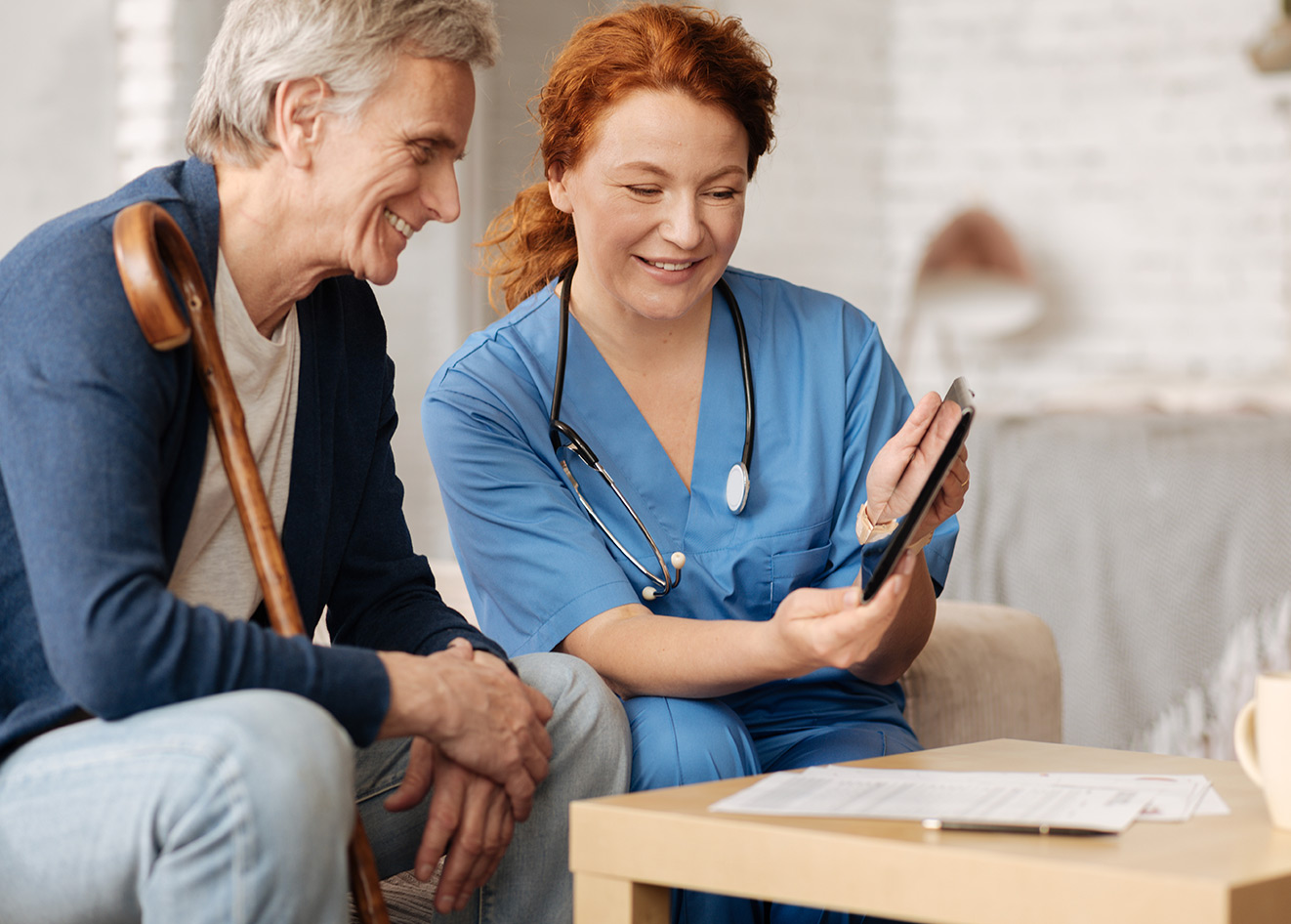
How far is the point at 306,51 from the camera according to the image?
1134mm

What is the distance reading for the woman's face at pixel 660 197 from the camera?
4.91 ft

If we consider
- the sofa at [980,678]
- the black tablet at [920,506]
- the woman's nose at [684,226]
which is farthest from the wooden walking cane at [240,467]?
the sofa at [980,678]

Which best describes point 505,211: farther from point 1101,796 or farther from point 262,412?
point 1101,796

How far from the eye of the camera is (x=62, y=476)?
939mm

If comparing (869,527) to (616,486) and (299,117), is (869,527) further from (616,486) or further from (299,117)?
(299,117)

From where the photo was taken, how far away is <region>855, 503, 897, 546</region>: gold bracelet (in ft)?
4.50

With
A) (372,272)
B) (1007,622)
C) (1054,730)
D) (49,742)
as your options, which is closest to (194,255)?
(372,272)

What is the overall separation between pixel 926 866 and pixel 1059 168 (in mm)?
4339

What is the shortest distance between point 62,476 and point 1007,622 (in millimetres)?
1283

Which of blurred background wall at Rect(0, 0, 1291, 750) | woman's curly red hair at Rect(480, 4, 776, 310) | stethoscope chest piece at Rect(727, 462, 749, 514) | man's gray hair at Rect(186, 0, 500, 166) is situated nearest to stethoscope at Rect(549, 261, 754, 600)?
stethoscope chest piece at Rect(727, 462, 749, 514)

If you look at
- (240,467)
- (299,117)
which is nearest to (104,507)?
(240,467)

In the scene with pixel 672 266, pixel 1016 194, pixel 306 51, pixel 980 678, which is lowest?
pixel 980 678

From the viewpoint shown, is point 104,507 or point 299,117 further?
point 299,117

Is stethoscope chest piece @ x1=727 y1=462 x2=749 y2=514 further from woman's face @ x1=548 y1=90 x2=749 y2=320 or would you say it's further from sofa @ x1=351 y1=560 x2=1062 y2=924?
sofa @ x1=351 y1=560 x2=1062 y2=924
